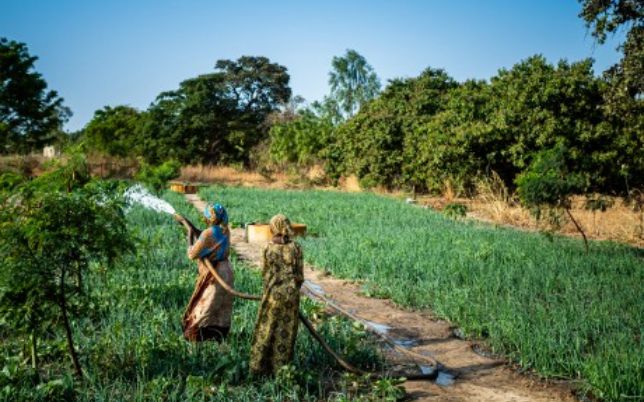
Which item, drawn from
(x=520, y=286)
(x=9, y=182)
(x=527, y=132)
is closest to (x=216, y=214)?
(x=9, y=182)

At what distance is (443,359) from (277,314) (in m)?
1.92

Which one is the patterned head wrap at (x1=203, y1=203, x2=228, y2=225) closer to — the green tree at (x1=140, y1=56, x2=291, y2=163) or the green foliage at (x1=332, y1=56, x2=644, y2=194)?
the green foliage at (x1=332, y1=56, x2=644, y2=194)

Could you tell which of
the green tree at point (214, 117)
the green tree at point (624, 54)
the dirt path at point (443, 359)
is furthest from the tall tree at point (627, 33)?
the green tree at point (214, 117)

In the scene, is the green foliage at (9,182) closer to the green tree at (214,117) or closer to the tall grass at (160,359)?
the tall grass at (160,359)

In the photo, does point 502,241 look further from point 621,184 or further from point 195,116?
point 195,116

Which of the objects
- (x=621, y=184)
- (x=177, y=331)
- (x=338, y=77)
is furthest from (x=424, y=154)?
(x=338, y=77)

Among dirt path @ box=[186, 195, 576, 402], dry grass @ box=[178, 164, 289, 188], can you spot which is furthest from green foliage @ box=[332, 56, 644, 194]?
dry grass @ box=[178, 164, 289, 188]

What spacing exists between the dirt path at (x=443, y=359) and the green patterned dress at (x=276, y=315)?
1060 millimetres

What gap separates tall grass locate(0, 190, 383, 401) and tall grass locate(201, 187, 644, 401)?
4.83 feet

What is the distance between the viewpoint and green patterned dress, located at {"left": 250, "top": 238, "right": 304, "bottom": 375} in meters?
4.83

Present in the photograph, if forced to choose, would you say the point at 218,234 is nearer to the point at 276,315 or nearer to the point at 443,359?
the point at 276,315

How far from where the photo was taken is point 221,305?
566 cm

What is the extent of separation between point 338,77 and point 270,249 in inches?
2065

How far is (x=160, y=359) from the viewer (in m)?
4.98
